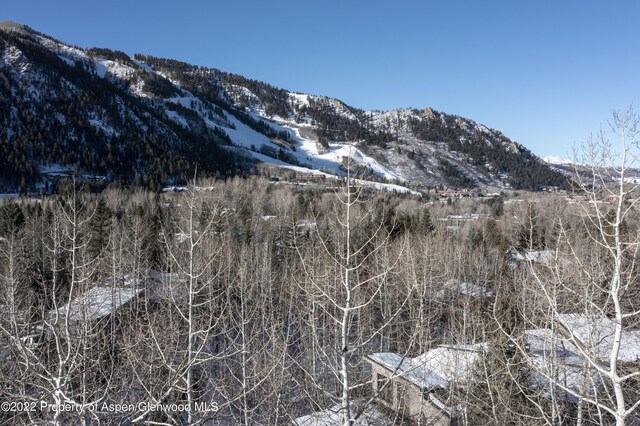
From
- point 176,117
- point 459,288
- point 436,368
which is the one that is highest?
point 176,117

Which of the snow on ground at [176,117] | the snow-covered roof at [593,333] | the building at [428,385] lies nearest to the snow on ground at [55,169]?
the snow on ground at [176,117]

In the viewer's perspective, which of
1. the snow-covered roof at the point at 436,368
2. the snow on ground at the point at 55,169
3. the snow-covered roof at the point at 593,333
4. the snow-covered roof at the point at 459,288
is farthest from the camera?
the snow on ground at the point at 55,169

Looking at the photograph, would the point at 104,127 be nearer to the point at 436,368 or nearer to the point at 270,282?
the point at 270,282

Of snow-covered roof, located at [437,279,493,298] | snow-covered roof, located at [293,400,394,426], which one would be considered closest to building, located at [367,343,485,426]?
snow-covered roof, located at [293,400,394,426]

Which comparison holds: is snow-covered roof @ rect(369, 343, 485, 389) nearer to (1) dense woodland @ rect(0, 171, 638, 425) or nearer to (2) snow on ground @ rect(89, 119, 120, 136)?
(1) dense woodland @ rect(0, 171, 638, 425)

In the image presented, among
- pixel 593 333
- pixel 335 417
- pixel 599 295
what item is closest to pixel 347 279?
pixel 593 333

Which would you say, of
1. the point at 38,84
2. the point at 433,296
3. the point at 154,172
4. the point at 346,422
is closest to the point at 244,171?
the point at 154,172

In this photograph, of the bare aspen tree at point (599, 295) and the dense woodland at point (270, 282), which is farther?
the dense woodland at point (270, 282)

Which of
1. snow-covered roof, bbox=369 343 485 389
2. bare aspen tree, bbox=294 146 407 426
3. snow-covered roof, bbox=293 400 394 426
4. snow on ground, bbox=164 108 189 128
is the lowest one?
snow-covered roof, bbox=369 343 485 389

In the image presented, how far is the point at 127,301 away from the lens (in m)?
28.8

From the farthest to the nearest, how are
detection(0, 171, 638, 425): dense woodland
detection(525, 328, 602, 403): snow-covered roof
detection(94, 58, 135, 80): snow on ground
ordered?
detection(94, 58, 135, 80): snow on ground
detection(0, 171, 638, 425): dense woodland
detection(525, 328, 602, 403): snow-covered roof

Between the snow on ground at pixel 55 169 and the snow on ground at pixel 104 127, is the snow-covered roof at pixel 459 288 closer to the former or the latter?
the snow on ground at pixel 55 169

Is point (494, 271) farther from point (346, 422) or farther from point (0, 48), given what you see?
point (0, 48)

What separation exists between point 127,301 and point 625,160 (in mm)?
29687
